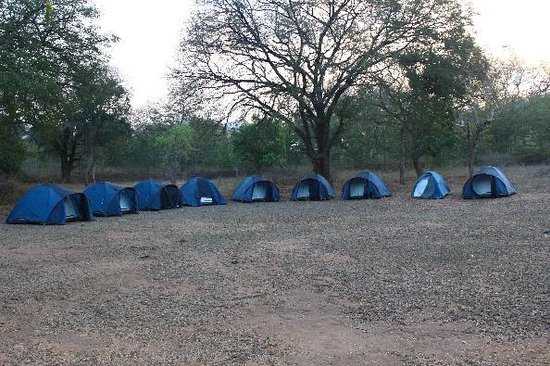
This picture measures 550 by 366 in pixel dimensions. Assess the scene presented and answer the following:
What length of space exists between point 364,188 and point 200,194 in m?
6.45

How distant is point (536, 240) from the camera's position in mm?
10148

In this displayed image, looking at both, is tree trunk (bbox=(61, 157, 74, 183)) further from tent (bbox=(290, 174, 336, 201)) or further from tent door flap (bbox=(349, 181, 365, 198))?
tent door flap (bbox=(349, 181, 365, 198))

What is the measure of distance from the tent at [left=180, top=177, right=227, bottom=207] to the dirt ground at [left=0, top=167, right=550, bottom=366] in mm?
7803

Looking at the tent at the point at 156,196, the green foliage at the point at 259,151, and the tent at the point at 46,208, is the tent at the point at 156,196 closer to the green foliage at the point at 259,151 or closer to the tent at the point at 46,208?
the tent at the point at 46,208

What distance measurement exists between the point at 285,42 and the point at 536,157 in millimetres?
23487

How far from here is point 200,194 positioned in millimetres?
21125

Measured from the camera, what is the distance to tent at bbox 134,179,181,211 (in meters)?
19.1

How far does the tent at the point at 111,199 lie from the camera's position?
17125 millimetres

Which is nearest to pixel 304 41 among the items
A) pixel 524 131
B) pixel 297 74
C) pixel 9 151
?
pixel 297 74

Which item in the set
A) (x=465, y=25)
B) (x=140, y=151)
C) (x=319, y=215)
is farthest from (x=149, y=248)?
(x=140, y=151)

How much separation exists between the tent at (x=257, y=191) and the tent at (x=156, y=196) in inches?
120

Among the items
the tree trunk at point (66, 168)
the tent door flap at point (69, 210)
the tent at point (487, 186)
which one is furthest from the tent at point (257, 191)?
the tree trunk at point (66, 168)

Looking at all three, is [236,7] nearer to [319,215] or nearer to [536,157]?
[319,215]

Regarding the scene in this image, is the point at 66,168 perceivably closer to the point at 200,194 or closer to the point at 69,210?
the point at 200,194
